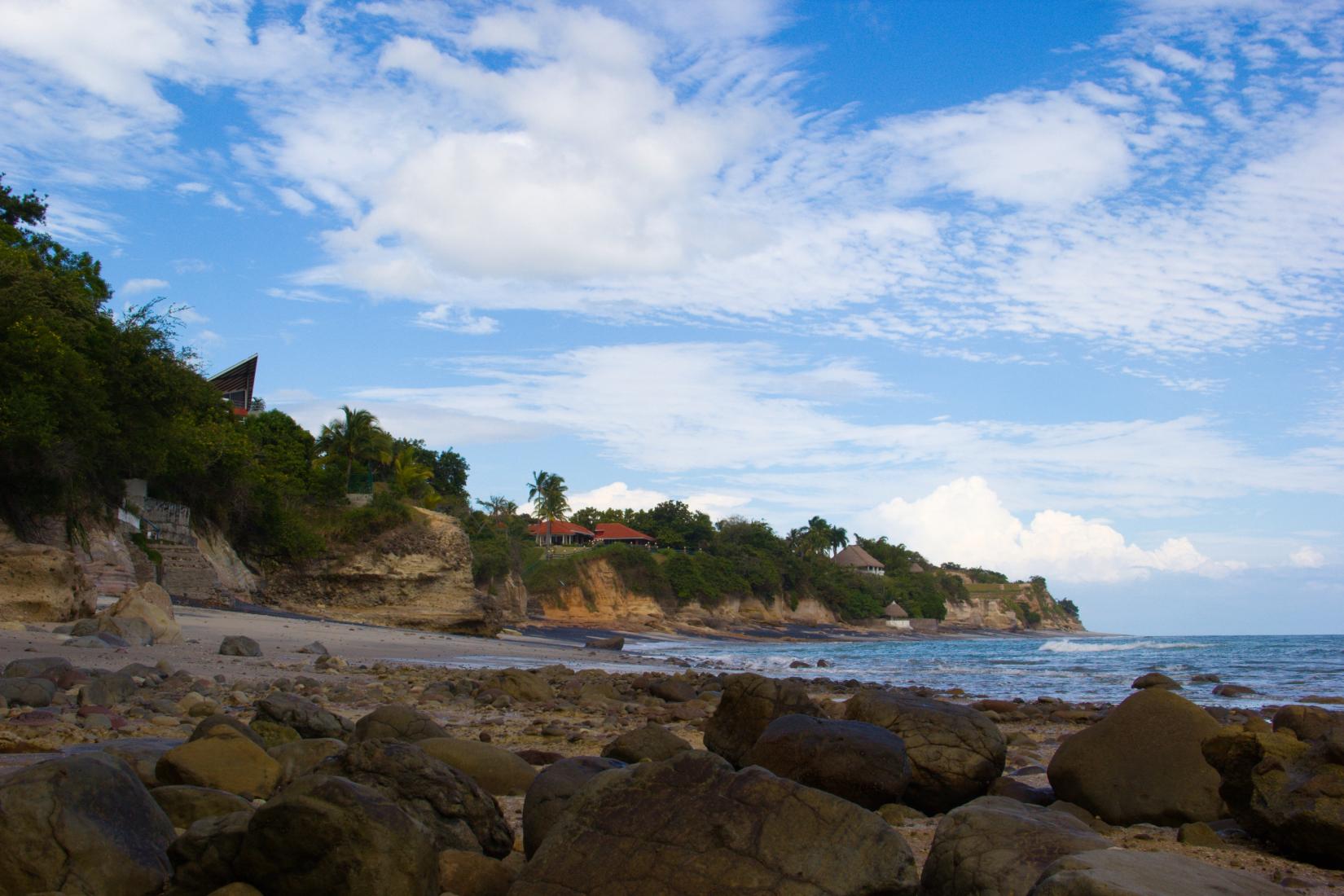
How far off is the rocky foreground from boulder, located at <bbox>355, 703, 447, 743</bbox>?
20mm

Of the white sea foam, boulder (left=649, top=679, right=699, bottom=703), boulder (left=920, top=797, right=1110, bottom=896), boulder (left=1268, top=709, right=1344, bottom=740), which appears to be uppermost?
boulder (left=1268, top=709, right=1344, bottom=740)

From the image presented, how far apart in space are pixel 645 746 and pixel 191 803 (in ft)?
10.6

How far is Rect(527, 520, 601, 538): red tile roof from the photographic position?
321ft

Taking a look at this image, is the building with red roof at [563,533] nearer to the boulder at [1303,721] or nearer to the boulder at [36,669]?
the boulder at [36,669]

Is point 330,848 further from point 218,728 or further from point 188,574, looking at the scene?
point 188,574

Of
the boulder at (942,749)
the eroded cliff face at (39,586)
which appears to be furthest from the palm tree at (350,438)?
the boulder at (942,749)

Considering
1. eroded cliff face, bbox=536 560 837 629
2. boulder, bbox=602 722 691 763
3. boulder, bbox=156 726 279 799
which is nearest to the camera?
boulder, bbox=156 726 279 799

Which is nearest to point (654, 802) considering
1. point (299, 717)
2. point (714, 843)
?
point (714, 843)

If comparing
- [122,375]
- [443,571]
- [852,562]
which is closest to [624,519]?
[852,562]

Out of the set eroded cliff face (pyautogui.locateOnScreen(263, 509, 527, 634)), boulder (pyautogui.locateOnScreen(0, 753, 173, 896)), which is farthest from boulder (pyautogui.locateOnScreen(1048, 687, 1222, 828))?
eroded cliff face (pyautogui.locateOnScreen(263, 509, 527, 634))

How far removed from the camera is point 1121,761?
6355mm

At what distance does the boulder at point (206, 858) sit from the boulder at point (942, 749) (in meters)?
4.17

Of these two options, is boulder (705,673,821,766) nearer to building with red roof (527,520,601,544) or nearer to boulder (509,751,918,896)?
boulder (509,751,918,896)

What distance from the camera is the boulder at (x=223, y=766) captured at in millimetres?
5004
